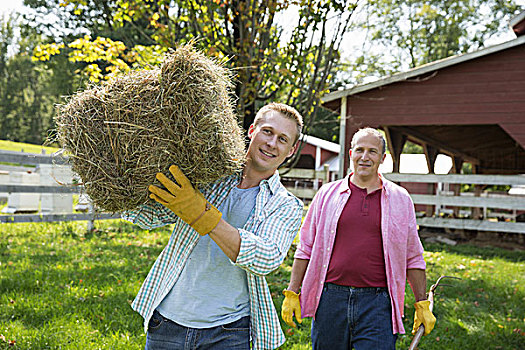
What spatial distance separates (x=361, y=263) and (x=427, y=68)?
8.42m

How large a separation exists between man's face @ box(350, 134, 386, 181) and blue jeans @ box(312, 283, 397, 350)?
0.80 m

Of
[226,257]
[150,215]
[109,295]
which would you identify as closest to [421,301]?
[226,257]

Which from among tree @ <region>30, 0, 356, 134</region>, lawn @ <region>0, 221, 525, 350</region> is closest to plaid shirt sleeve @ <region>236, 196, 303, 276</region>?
lawn @ <region>0, 221, 525, 350</region>

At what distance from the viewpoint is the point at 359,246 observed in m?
3.15

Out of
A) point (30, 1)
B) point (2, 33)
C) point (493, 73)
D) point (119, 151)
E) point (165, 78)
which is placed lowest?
point (119, 151)

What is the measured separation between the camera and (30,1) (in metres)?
27.7

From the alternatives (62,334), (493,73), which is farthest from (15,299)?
(493,73)

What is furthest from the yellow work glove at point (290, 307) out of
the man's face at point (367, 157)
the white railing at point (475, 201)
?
the white railing at point (475, 201)

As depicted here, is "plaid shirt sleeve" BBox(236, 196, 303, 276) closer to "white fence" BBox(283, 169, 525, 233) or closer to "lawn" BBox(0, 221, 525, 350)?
"lawn" BBox(0, 221, 525, 350)

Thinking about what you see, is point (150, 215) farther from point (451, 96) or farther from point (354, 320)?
point (451, 96)

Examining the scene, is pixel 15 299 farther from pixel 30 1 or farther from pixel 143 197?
pixel 30 1

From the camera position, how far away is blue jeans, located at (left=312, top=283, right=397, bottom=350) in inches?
116

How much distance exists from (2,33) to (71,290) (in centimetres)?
5373

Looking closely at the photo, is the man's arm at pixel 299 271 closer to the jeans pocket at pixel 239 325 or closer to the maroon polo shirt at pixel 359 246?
the maroon polo shirt at pixel 359 246
